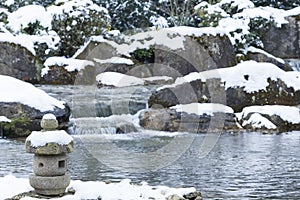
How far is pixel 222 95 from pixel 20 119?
578cm

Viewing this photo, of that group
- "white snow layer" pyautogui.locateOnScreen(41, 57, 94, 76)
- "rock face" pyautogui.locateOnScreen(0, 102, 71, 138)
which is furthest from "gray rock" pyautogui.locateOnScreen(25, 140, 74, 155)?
"white snow layer" pyautogui.locateOnScreen(41, 57, 94, 76)

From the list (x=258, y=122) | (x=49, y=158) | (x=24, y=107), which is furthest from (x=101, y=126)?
(x=49, y=158)

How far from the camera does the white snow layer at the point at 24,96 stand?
1239 cm

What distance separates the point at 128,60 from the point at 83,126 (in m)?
7.58

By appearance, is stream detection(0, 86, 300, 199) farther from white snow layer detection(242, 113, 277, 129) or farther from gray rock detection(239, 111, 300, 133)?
white snow layer detection(242, 113, 277, 129)

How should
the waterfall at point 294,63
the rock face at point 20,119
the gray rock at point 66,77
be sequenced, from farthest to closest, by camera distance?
the waterfall at point 294,63 < the gray rock at point 66,77 < the rock face at point 20,119

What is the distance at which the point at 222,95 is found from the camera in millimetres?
15250

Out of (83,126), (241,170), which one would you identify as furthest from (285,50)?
(241,170)

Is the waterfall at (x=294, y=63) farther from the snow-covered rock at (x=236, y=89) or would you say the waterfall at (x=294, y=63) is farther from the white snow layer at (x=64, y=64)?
the white snow layer at (x=64, y=64)

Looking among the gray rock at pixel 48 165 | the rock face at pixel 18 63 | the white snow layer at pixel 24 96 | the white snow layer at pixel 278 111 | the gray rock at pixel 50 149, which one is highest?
the rock face at pixel 18 63

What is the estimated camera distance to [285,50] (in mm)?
23016

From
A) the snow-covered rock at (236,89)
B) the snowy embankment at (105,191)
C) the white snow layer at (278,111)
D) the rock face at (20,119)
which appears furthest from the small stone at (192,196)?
the snow-covered rock at (236,89)

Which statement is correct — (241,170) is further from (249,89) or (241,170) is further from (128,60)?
(128,60)

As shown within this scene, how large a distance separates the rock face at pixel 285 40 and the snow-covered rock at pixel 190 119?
9.79 metres
